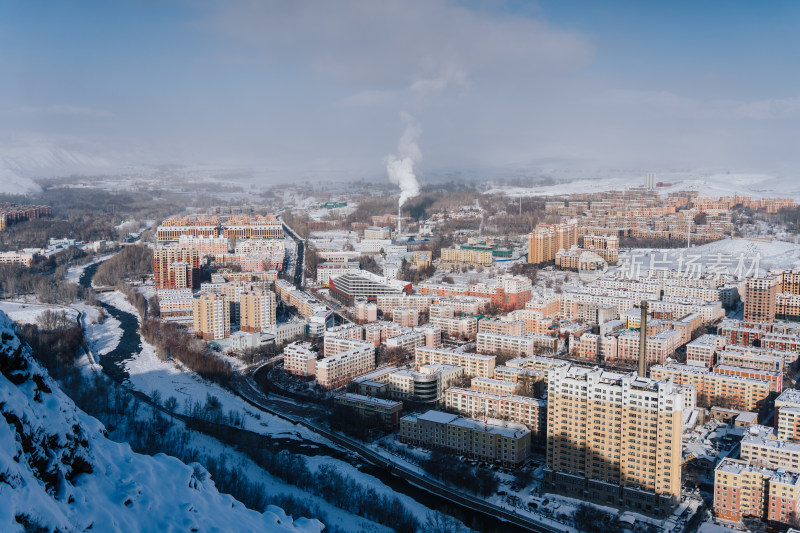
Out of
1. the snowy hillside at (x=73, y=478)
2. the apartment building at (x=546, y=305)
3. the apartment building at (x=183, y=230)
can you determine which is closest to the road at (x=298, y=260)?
the apartment building at (x=183, y=230)

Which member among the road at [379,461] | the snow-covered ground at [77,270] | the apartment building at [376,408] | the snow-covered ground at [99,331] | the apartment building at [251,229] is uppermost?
the apartment building at [251,229]

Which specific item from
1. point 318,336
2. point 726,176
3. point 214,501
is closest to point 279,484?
point 214,501

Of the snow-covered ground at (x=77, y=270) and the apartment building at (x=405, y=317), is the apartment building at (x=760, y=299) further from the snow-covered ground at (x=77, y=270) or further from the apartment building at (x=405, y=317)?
the snow-covered ground at (x=77, y=270)

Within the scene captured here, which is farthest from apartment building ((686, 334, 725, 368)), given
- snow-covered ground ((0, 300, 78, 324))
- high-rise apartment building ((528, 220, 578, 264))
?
snow-covered ground ((0, 300, 78, 324))

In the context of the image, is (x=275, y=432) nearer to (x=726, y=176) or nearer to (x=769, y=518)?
(x=769, y=518)

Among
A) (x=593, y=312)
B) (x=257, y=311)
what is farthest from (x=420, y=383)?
(x=593, y=312)

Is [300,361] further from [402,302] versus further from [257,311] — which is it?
[402,302]

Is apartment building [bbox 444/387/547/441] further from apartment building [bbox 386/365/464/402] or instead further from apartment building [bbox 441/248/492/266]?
apartment building [bbox 441/248/492/266]
